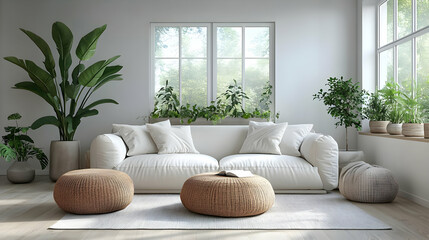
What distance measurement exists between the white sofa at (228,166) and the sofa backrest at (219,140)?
0.53 m

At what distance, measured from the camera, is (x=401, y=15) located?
484 cm

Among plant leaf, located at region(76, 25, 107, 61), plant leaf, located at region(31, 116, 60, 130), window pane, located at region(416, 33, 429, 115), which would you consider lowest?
plant leaf, located at region(31, 116, 60, 130)

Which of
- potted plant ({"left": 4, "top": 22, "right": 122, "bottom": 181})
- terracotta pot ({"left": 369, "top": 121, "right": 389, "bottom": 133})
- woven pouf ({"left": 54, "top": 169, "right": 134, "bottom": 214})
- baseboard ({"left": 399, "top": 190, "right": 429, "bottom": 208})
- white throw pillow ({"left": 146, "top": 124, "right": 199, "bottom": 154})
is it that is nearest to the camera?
woven pouf ({"left": 54, "top": 169, "right": 134, "bottom": 214})

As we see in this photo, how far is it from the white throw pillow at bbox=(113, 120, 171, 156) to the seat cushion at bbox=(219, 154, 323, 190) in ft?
3.05

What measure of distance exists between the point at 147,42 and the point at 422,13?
136 inches

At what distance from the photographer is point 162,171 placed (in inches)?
166

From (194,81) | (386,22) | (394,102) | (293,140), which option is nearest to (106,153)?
(194,81)

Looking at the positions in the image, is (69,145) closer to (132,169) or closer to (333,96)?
(132,169)

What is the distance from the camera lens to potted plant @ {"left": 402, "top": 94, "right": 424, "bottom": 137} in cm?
407

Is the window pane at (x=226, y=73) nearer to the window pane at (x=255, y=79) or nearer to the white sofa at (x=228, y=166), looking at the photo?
the window pane at (x=255, y=79)

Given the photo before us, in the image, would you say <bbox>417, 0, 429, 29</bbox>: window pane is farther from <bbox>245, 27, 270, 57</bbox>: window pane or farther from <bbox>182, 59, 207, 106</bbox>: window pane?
<bbox>182, 59, 207, 106</bbox>: window pane

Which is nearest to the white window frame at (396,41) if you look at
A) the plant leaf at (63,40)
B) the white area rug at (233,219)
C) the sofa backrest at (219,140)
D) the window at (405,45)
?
the window at (405,45)

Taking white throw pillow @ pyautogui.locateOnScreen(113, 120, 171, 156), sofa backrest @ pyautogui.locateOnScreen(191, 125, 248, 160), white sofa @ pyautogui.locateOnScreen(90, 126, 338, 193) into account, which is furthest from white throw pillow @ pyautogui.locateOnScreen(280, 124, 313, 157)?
white throw pillow @ pyautogui.locateOnScreen(113, 120, 171, 156)

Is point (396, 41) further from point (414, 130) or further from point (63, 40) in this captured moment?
point (63, 40)
